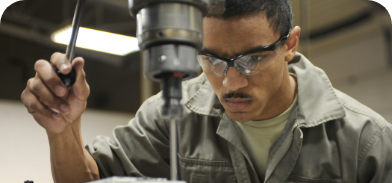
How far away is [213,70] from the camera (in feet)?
3.68

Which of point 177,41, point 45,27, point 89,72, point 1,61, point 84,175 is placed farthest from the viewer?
point 89,72

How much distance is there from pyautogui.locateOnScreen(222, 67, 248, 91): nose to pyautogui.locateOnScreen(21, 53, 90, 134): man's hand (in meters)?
0.48

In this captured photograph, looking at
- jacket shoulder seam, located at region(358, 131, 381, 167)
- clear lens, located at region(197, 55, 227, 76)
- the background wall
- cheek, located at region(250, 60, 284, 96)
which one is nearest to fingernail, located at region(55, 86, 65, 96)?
clear lens, located at region(197, 55, 227, 76)

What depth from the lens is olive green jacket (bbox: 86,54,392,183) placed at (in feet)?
3.88

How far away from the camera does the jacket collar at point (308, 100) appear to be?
1246mm

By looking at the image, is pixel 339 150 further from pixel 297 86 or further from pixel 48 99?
pixel 48 99

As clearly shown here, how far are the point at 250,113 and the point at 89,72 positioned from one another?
6.41 feet

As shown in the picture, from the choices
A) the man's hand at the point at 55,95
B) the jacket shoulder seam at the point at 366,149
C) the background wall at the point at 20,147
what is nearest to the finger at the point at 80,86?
the man's hand at the point at 55,95

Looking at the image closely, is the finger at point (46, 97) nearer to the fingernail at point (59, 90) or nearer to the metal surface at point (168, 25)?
the fingernail at point (59, 90)

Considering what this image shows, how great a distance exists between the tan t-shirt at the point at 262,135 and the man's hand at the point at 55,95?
730mm

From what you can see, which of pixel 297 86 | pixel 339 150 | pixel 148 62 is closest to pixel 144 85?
pixel 297 86

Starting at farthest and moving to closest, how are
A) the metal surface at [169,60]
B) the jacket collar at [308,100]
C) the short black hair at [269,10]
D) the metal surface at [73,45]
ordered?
the jacket collar at [308,100]
the short black hair at [269,10]
the metal surface at [73,45]
the metal surface at [169,60]

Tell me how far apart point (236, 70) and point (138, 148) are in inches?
21.9

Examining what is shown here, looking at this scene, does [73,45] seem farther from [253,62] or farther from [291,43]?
[291,43]
